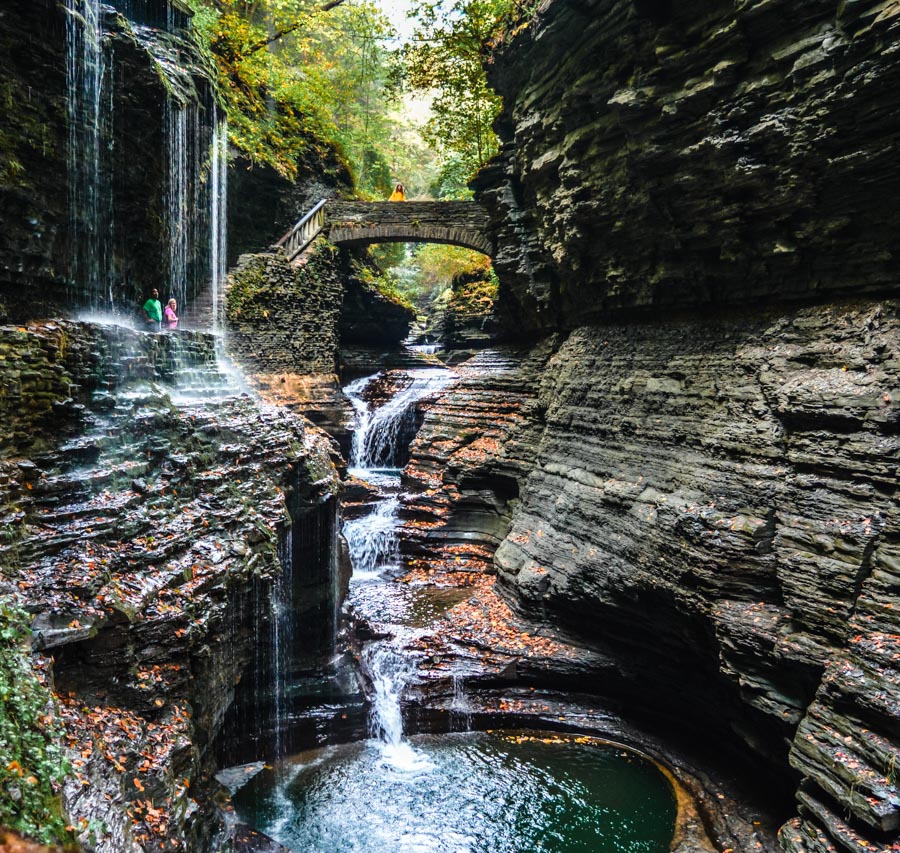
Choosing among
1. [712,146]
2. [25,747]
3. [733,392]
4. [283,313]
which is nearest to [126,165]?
[283,313]

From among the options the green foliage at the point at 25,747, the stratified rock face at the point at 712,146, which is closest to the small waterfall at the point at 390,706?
the green foliage at the point at 25,747

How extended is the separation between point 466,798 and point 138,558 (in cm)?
530

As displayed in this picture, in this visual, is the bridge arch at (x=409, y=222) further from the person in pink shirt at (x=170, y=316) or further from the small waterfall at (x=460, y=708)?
the small waterfall at (x=460, y=708)

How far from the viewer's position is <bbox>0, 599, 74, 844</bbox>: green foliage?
3.25 metres

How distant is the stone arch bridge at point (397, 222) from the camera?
22078 mm

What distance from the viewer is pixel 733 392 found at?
8.55 meters

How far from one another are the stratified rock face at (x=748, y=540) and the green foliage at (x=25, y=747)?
6.48 meters

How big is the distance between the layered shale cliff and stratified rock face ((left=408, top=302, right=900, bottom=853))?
32 mm

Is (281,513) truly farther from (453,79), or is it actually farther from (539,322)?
(453,79)

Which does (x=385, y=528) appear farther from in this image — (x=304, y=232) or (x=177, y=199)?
(x=304, y=232)

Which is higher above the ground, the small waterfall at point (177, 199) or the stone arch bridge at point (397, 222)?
the stone arch bridge at point (397, 222)

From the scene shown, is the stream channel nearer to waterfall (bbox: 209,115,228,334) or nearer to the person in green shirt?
the person in green shirt

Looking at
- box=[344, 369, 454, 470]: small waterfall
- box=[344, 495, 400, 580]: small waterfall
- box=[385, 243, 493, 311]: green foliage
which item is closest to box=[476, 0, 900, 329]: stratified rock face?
box=[344, 495, 400, 580]: small waterfall

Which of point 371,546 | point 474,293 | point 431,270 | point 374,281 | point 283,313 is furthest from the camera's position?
point 431,270
